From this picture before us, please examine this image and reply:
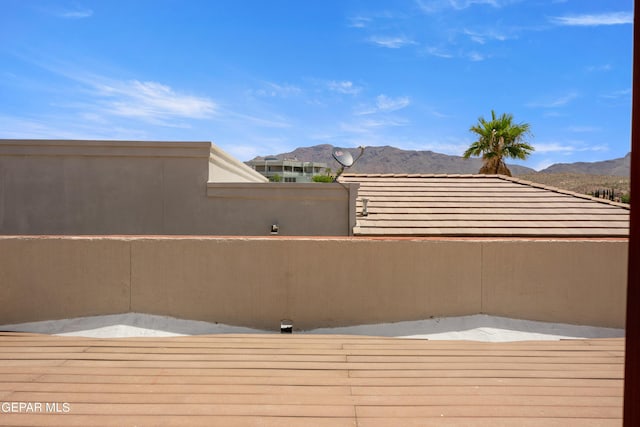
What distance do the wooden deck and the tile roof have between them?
14.9ft

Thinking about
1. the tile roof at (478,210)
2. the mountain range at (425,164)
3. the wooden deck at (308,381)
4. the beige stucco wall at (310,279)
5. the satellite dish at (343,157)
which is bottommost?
the wooden deck at (308,381)

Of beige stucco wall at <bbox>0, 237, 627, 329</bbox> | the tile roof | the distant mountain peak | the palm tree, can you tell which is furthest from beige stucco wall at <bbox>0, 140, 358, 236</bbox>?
the distant mountain peak

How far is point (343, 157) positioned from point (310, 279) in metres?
8.17

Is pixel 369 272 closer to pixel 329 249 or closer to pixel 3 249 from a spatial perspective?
pixel 329 249

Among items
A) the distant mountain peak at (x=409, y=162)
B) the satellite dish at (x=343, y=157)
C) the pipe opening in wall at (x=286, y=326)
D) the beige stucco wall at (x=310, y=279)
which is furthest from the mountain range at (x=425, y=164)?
the pipe opening in wall at (x=286, y=326)

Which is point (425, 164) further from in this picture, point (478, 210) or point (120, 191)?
point (120, 191)

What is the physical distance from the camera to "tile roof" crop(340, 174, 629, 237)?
29.2ft

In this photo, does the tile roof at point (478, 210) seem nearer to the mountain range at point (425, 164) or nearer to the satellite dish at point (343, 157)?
the satellite dish at point (343, 157)

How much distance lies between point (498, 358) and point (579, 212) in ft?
24.3

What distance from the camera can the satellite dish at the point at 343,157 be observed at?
1272 cm

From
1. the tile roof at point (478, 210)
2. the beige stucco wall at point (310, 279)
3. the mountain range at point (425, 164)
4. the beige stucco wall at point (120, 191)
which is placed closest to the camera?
the beige stucco wall at point (310, 279)

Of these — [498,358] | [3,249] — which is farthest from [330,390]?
[3,249]

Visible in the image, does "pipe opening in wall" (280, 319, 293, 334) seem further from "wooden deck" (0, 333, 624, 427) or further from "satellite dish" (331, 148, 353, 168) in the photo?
"satellite dish" (331, 148, 353, 168)

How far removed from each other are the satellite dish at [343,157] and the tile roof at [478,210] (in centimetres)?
56
